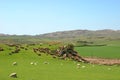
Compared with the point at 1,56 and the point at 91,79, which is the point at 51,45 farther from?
the point at 91,79

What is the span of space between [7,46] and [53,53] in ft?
26.0

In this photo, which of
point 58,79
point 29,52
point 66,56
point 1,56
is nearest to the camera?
point 58,79

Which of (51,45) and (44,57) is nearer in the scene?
(44,57)

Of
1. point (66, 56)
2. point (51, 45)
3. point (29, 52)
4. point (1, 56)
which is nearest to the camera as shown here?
point (1, 56)

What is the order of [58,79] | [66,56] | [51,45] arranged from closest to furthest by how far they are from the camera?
[58,79]
[66,56]
[51,45]

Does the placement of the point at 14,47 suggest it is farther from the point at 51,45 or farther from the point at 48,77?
the point at 48,77

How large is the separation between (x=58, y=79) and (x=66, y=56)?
79.6 feet

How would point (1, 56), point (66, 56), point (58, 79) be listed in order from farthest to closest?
point (66, 56), point (1, 56), point (58, 79)

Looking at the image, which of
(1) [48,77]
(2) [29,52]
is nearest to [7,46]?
(2) [29,52]

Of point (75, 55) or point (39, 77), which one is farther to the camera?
point (75, 55)

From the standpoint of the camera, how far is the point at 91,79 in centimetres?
2742

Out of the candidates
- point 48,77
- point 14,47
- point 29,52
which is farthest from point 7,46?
point 48,77

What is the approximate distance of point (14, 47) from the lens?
5025 centimetres

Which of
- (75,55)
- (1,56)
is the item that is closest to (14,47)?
(1,56)
